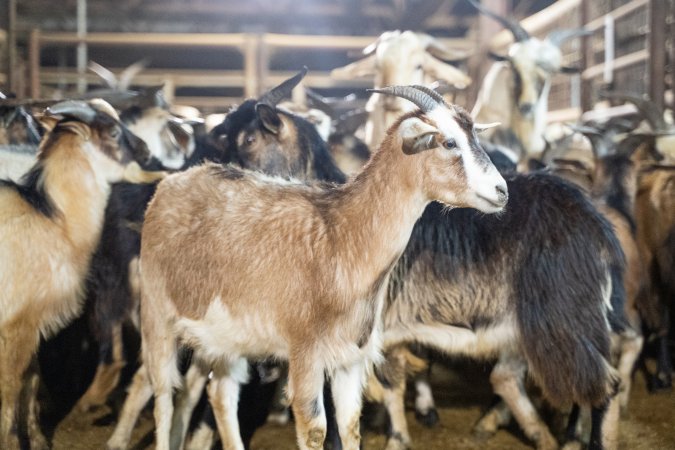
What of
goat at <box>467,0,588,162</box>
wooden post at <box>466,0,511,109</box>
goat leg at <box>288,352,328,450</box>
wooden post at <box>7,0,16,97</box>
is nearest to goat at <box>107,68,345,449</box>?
goat leg at <box>288,352,328,450</box>

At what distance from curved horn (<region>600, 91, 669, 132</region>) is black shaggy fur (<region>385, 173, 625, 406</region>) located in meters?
3.21

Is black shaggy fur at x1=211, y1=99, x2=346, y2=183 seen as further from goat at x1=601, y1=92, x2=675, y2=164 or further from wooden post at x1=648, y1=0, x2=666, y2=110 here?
wooden post at x1=648, y1=0, x2=666, y2=110

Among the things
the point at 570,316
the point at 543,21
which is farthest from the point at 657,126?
the point at 570,316

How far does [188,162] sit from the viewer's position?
18.0 ft

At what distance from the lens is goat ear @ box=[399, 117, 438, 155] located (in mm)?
3463

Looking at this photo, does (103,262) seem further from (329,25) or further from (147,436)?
(329,25)

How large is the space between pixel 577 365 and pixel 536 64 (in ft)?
13.5

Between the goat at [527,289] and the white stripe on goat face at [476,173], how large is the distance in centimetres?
95

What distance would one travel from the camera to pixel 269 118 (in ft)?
16.8

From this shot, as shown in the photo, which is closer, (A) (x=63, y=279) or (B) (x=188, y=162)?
(A) (x=63, y=279)

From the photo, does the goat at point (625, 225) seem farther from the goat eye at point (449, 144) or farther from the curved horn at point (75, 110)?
the curved horn at point (75, 110)

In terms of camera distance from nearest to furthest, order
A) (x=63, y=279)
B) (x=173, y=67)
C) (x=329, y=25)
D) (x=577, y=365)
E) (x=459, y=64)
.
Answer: (x=577, y=365), (x=63, y=279), (x=459, y=64), (x=329, y=25), (x=173, y=67)

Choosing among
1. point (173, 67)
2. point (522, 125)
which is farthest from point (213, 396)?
point (173, 67)

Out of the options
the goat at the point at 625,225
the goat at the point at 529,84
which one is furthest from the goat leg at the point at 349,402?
the goat at the point at 529,84
